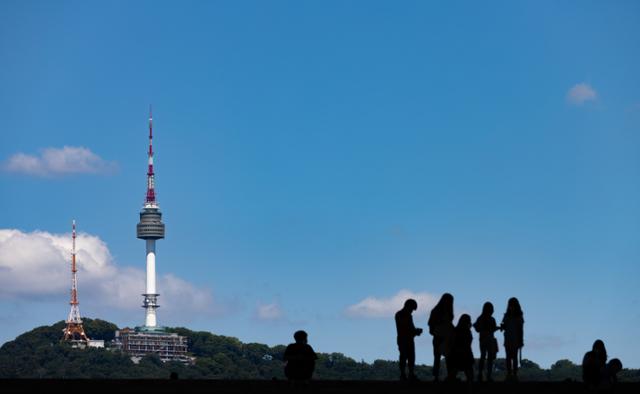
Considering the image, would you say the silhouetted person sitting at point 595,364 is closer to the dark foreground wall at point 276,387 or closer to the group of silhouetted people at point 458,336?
the dark foreground wall at point 276,387

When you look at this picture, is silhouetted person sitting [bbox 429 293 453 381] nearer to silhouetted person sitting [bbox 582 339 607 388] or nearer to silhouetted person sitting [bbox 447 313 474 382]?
silhouetted person sitting [bbox 447 313 474 382]

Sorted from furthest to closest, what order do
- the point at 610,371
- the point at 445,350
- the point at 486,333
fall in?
1. the point at 486,333
2. the point at 445,350
3. the point at 610,371

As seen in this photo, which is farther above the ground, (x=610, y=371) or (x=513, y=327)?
(x=513, y=327)

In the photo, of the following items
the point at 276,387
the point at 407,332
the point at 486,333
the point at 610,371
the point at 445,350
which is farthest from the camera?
the point at 486,333

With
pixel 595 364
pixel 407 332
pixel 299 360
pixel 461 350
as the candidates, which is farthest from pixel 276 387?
pixel 595 364

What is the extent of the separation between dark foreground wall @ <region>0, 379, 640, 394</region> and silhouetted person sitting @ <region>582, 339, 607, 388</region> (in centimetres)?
73

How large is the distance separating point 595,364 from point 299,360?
6335mm

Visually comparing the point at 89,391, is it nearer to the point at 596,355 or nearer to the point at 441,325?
the point at 441,325

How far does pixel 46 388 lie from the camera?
33562 millimetres

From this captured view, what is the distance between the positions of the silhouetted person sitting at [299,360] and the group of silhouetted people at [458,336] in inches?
108

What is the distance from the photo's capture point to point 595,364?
3269cm

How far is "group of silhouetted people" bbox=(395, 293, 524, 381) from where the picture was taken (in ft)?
110

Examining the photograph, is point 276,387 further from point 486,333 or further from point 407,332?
point 486,333

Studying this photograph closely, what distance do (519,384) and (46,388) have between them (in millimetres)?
11442
